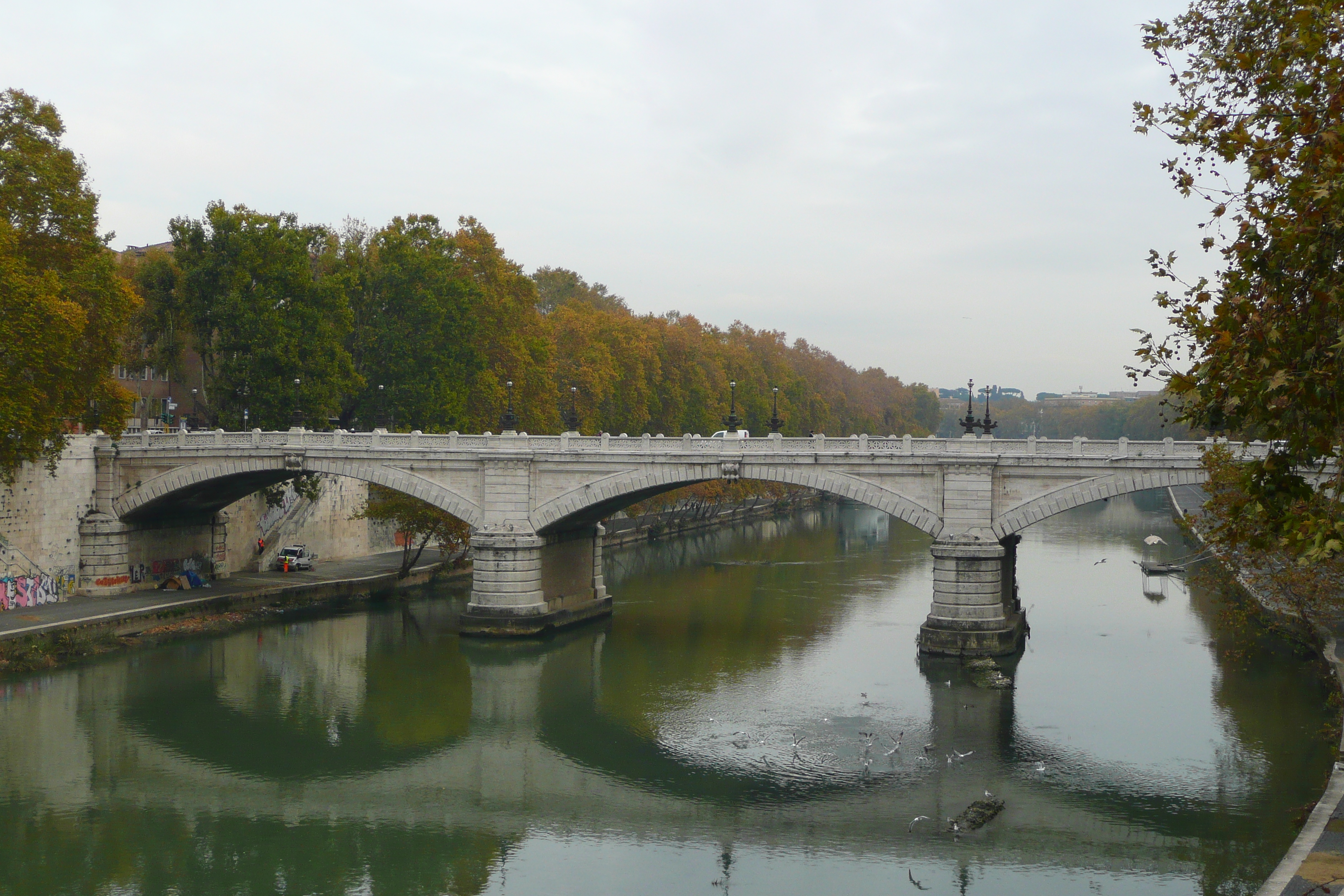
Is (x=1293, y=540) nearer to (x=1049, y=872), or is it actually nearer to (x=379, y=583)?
(x=1049, y=872)

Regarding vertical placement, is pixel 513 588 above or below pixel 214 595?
above

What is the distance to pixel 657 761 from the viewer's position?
2706 centimetres

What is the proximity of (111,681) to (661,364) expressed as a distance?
5015 centimetres

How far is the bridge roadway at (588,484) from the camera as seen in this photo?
117 ft

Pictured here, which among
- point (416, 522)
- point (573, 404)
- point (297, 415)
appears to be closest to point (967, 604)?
point (416, 522)

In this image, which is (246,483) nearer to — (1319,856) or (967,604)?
(967,604)

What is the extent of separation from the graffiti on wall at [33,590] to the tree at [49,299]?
3682 millimetres

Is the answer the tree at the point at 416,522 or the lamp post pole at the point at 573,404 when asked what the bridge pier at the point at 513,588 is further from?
the lamp post pole at the point at 573,404

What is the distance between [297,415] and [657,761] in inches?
885

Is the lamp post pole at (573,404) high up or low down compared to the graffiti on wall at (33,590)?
up

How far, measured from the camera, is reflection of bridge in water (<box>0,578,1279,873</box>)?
74.1ft

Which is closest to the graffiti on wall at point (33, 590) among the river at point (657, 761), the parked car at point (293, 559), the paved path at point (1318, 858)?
the river at point (657, 761)

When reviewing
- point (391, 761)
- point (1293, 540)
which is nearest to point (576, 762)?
point (391, 761)

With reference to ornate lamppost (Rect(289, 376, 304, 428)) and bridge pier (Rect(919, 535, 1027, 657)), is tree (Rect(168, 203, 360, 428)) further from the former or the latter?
bridge pier (Rect(919, 535, 1027, 657))
